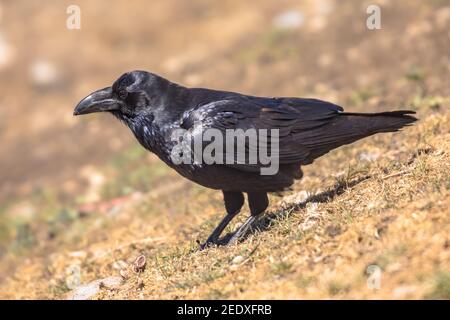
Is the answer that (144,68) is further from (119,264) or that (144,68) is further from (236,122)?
Answer: (236,122)

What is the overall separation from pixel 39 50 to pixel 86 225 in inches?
389

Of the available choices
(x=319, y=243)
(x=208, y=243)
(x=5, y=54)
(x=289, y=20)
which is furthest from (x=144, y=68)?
(x=319, y=243)

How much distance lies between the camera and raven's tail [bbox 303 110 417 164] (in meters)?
6.30

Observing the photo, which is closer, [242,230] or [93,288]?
[93,288]

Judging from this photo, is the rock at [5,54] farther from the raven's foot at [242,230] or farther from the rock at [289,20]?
the raven's foot at [242,230]

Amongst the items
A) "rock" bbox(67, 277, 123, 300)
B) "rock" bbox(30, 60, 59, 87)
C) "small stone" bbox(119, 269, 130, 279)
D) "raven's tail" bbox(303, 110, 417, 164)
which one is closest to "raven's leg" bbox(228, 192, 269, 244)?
"raven's tail" bbox(303, 110, 417, 164)

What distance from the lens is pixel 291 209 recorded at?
619cm

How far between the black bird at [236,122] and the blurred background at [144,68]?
9.61ft

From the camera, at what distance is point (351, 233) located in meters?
5.02

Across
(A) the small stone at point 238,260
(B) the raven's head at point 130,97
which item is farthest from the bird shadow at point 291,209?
(B) the raven's head at point 130,97

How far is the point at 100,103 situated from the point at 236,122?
1.24m
